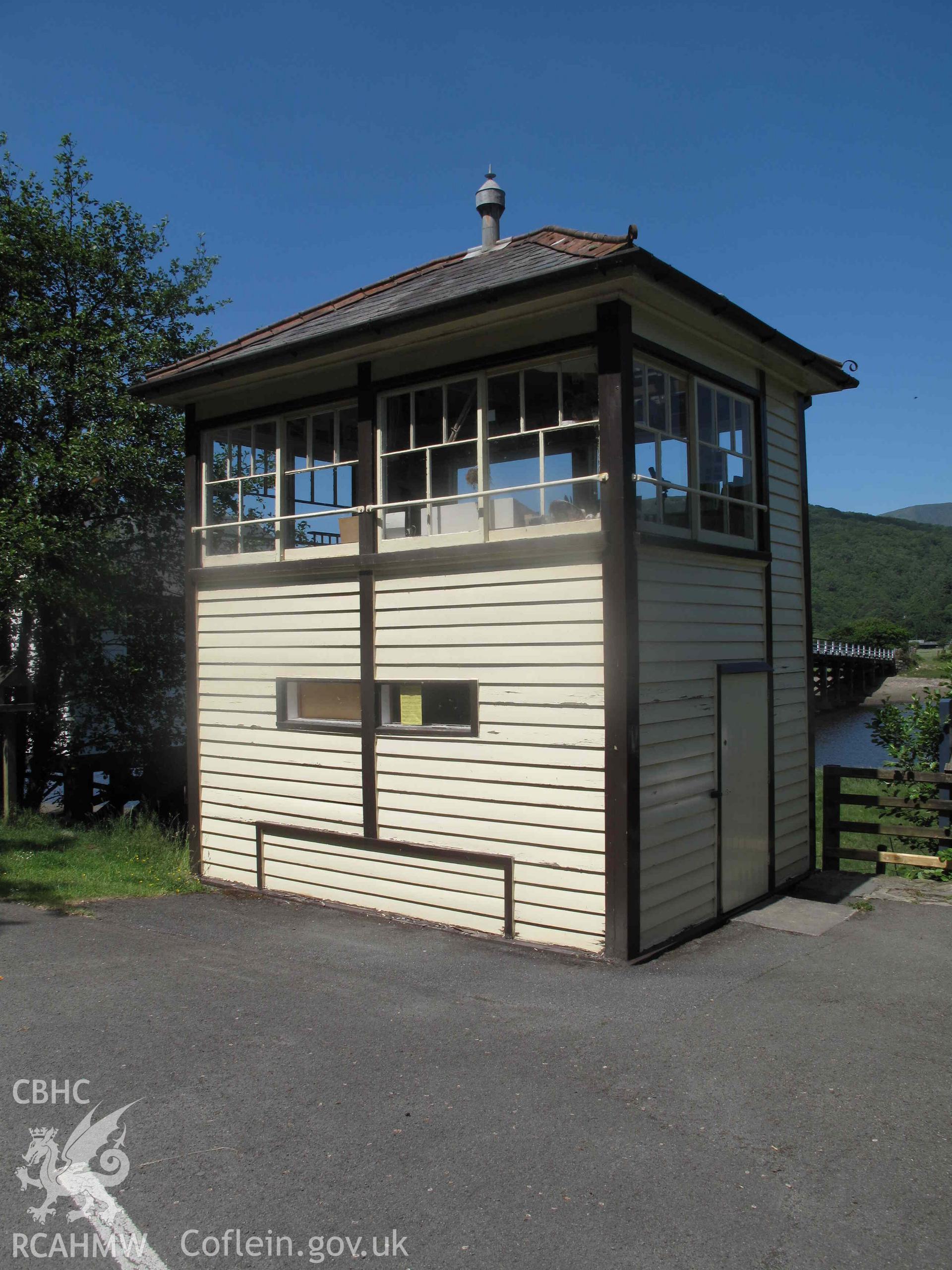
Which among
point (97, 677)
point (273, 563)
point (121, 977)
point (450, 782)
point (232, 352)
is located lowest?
point (121, 977)

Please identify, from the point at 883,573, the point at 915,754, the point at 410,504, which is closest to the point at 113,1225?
the point at 410,504

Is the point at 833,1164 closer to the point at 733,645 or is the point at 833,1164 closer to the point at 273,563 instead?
the point at 733,645

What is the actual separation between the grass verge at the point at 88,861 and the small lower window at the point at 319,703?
2216mm

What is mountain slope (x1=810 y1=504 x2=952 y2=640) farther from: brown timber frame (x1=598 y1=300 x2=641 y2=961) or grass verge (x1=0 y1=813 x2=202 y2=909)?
brown timber frame (x1=598 y1=300 x2=641 y2=961)

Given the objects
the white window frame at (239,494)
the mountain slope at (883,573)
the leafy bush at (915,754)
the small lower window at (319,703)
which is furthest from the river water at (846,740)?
the mountain slope at (883,573)

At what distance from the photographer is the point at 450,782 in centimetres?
791

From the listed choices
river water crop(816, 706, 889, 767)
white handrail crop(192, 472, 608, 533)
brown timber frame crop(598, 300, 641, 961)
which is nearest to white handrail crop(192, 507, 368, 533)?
white handrail crop(192, 472, 608, 533)

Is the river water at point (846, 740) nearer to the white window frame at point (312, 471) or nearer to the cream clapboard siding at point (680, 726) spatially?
the cream clapboard siding at point (680, 726)

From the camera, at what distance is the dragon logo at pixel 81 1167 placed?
3.78 metres

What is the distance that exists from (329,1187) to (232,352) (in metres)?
8.29

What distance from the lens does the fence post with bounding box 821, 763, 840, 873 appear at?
1011 centimetres

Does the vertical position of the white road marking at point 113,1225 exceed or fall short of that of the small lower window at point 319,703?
it falls short

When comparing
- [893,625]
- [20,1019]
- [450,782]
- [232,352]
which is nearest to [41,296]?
[232,352]

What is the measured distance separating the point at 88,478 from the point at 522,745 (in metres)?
8.18
